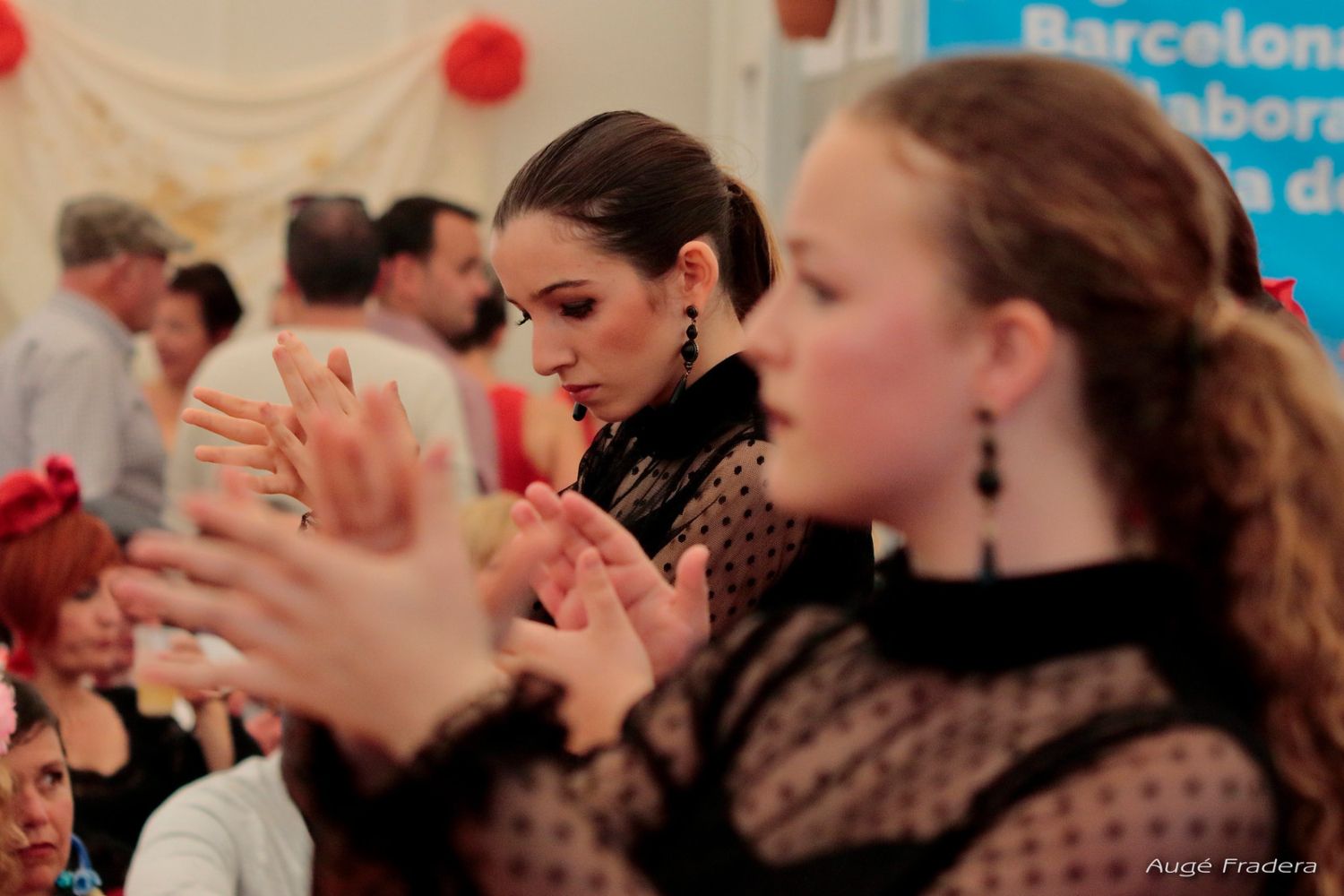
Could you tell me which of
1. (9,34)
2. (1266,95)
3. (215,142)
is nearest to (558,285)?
(1266,95)

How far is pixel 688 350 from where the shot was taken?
181 centimetres

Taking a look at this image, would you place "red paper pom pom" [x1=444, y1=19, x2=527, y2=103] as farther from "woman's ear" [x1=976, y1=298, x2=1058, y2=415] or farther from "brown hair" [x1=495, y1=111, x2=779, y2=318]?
"woman's ear" [x1=976, y1=298, x2=1058, y2=415]

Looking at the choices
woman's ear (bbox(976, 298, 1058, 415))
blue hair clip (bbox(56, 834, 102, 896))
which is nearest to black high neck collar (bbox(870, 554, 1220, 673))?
woman's ear (bbox(976, 298, 1058, 415))

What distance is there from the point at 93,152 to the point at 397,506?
19.4 feet

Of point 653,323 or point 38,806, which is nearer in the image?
point 653,323

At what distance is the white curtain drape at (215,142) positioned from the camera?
20.7ft

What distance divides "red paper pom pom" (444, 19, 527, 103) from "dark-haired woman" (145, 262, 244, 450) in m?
1.71

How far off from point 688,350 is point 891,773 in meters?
0.85

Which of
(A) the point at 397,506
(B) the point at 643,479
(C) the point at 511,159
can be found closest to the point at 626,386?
(B) the point at 643,479

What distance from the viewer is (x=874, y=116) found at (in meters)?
1.07

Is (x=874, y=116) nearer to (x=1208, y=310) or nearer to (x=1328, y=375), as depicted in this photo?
(x=1208, y=310)

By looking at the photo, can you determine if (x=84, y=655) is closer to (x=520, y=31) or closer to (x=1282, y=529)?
(x=1282, y=529)

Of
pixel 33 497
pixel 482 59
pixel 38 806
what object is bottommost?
pixel 38 806

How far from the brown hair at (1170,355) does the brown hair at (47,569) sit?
2.38m
